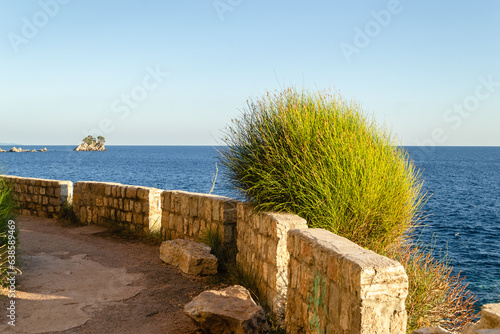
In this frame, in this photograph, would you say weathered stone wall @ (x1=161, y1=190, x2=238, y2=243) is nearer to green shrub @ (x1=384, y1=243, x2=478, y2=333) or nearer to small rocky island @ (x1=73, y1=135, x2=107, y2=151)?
green shrub @ (x1=384, y1=243, x2=478, y2=333)

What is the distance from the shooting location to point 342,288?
3.02 metres

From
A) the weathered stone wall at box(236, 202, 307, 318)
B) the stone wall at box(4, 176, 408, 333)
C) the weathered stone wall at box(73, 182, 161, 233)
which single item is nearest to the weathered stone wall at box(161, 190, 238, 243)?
the stone wall at box(4, 176, 408, 333)

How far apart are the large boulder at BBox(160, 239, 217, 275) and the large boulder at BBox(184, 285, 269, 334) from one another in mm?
1738

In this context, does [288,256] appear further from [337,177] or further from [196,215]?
[196,215]

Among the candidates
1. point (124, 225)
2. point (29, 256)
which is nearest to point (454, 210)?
point (124, 225)

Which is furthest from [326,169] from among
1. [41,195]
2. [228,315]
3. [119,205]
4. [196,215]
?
[41,195]

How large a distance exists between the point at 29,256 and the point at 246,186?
3.98 meters

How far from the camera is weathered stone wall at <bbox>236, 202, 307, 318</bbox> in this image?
15.1ft

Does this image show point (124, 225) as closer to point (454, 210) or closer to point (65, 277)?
point (65, 277)

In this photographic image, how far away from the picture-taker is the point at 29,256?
687 cm

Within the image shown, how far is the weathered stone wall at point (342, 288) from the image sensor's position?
9.06 ft

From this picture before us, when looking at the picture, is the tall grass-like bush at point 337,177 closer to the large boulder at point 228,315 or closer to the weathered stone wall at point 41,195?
the large boulder at point 228,315

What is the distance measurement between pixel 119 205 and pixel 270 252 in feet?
17.6

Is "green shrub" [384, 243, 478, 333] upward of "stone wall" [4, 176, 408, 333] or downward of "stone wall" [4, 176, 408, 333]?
downward
